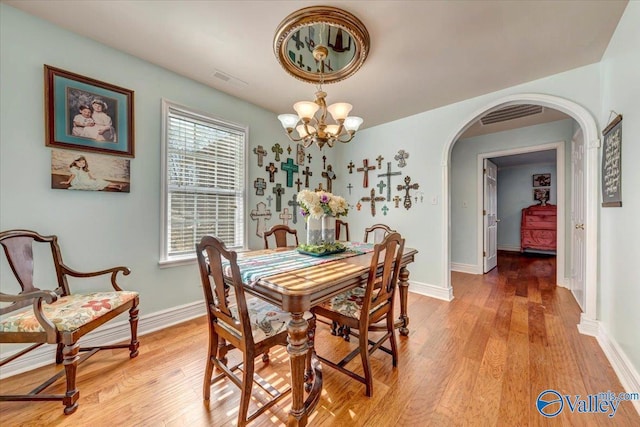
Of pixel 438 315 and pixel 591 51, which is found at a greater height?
pixel 591 51

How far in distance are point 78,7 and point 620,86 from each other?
3.85 metres

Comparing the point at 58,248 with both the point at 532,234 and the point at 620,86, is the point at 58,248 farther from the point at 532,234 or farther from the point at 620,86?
the point at 532,234

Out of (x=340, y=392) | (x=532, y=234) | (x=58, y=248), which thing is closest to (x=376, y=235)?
(x=340, y=392)

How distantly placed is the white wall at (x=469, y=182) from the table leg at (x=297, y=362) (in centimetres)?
411

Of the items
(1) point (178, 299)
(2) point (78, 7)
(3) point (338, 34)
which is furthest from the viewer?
(1) point (178, 299)

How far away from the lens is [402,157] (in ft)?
11.5

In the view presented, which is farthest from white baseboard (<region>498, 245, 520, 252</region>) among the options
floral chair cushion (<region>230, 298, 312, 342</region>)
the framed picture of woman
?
the framed picture of woman

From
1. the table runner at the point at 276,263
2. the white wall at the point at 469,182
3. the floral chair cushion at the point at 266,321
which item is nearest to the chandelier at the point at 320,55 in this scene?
the table runner at the point at 276,263

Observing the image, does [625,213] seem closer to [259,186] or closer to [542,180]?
[259,186]

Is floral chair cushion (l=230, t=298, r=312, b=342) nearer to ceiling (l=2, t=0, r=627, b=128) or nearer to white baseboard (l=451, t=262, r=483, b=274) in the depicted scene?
ceiling (l=2, t=0, r=627, b=128)

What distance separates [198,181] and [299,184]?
1437 millimetres

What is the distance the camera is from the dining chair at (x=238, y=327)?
3.82 ft

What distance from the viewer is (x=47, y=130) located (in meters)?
1.74

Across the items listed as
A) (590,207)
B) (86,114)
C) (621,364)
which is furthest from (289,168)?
(621,364)
